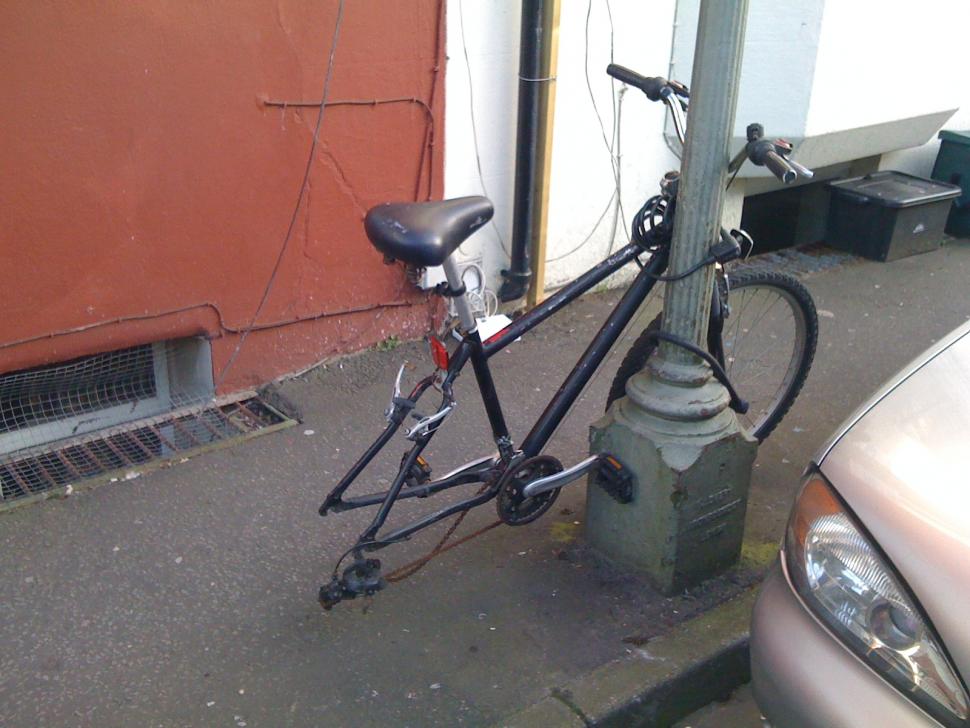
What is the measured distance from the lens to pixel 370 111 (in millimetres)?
4449

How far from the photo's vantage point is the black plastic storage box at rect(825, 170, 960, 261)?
648 centimetres

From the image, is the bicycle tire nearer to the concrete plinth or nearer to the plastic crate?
the concrete plinth

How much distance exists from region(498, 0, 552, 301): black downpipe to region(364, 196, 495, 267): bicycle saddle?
1.96 m

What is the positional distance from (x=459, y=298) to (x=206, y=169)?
1573mm

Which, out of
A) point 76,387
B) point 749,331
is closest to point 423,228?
point 749,331

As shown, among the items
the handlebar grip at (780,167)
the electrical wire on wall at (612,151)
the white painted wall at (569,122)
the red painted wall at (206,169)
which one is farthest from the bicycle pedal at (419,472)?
the electrical wire on wall at (612,151)

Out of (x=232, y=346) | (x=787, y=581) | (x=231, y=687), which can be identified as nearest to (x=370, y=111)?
(x=232, y=346)

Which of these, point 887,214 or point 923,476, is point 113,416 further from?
point 887,214

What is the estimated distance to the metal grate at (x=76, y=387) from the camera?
4.05m

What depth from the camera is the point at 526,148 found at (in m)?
4.92

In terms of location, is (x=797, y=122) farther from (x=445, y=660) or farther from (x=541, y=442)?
(x=445, y=660)

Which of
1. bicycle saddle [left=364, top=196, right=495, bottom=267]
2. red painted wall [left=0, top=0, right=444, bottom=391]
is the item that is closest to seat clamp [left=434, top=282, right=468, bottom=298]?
bicycle saddle [left=364, top=196, right=495, bottom=267]

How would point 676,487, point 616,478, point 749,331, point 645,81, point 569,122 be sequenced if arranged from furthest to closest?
point 569,122, point 749,331, point 645,81, point 616,478, point 676,487

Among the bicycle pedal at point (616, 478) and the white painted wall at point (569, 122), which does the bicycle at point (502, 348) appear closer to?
the bicycle pedal at point (616, 478)
